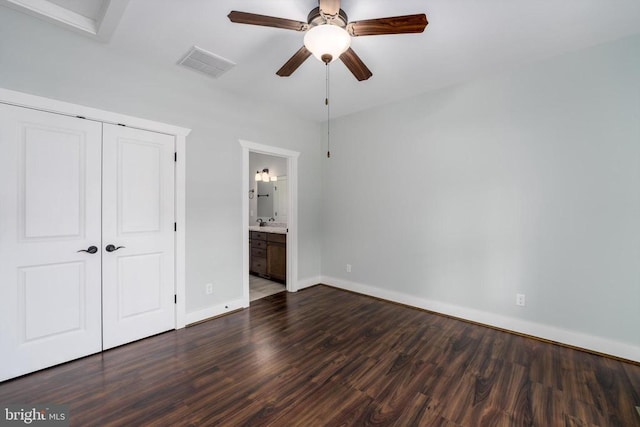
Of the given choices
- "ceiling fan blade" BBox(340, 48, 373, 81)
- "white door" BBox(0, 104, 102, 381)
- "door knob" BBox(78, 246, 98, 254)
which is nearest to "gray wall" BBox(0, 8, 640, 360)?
"white door" BBox(0, 104, 102, 381)

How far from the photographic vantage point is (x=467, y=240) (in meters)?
3.21

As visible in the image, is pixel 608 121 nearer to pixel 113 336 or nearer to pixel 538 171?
pixel 538 171

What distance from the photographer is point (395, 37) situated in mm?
2336

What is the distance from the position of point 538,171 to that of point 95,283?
4438mm

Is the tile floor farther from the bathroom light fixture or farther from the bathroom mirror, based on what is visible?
the bathroom light fixture

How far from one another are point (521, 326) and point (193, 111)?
4311mm

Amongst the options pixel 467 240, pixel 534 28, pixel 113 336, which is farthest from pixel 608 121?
pixel 113 336

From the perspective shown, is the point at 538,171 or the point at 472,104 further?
the point at 472,104

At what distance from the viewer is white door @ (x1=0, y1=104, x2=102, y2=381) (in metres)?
2.05

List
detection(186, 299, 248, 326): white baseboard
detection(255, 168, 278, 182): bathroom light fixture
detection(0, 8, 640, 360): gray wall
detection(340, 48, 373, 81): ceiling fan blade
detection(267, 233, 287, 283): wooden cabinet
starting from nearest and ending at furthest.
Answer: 1. detection(340, 48, 373, 81): ceiling fan blade
2. detection(0, 8, 640, 360): gray wall
3. detection(186, 299, 248, 326): white baseboard
4. detection(267, 233, 287, 283): wooden cabinet
5. detection(255, 168, 278, 182): bathroom light fixture

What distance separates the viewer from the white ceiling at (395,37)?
2.01 metres

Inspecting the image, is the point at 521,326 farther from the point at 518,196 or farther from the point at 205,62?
the point at 205,62

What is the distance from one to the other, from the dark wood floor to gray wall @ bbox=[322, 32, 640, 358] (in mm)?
522

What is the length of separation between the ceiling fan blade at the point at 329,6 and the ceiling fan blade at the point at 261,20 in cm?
19
